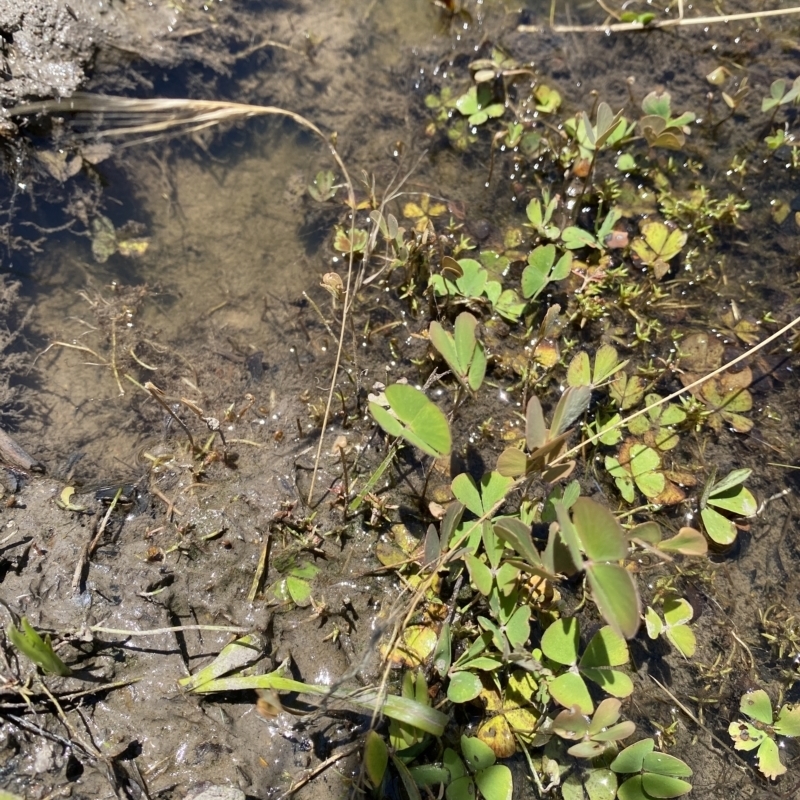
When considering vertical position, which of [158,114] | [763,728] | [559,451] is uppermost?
[158,114]

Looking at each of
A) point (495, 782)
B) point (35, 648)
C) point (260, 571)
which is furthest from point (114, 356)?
point (495, 782)

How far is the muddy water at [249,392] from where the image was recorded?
1920 mm

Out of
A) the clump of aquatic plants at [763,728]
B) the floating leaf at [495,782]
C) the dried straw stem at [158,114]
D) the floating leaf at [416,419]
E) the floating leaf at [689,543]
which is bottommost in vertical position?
the clump of aquatic plants at [763,728]

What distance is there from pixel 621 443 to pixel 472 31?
249 cm

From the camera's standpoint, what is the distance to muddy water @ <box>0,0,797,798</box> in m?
1.92

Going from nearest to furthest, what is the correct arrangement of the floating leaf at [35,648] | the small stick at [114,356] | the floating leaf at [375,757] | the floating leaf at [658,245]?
the floating leaf at [35,648] → the floating leaf at [375,757] → the small stick at [114,356] → the floating leaf at [658,245]

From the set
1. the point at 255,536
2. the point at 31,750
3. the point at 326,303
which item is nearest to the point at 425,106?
the point at 326,303

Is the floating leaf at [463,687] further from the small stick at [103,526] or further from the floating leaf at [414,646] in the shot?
the small stick at [103,526]

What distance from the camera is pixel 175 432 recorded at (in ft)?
8.05

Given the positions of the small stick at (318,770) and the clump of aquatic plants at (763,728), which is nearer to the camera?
the small stick at (318,770)

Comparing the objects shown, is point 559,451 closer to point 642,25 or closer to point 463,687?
point 463,687

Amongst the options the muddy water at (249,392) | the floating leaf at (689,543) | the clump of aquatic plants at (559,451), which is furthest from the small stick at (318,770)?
the floating leaf at (689,543)

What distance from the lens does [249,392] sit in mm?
2561

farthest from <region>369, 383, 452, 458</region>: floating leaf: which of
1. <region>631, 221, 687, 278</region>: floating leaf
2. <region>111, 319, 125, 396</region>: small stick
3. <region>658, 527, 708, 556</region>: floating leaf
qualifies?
<region>631, 221, 687, 278</region>: floating leaf
